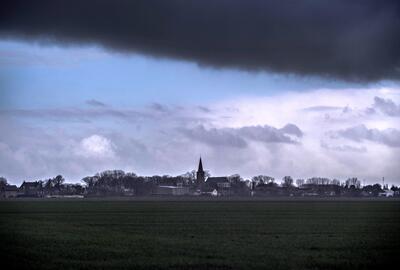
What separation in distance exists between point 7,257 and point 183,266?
311 inches

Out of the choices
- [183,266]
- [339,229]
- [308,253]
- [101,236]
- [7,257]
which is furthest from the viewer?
[339,229]

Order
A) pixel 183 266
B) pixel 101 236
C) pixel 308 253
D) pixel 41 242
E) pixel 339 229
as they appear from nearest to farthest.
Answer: pixel 183 266 → pixel 308 253 → pixel 41 242 → pixel 101 236 → pixel 339 229

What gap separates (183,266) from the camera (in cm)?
2308

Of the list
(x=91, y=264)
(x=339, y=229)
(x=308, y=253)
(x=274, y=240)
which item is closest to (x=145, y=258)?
(x=91, y=264)

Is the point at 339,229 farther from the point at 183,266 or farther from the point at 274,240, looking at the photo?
the point at 183,266

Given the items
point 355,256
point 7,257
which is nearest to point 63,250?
point 7,257

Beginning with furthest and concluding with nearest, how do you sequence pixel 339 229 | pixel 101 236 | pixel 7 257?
pixel 339 229 < pixel 101 236 < pixel 7 257

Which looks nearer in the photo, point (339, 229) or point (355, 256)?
point (355, 256)

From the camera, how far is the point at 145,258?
25.5 metres

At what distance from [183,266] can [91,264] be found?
369 centimetres

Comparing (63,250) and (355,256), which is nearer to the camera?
(355,256)

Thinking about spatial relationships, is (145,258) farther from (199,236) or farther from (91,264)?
(199,236)

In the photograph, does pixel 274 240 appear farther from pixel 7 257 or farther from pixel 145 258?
pixel 7 257

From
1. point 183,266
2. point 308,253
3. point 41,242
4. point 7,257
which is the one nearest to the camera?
point 183,266
